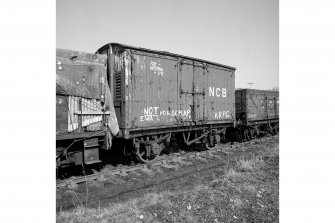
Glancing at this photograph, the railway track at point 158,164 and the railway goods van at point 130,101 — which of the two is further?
the railway goods van at point 130,101

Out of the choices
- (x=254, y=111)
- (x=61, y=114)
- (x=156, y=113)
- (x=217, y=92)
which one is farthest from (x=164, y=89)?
(x=254, y=111)

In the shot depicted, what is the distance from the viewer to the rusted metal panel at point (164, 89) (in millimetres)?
6820

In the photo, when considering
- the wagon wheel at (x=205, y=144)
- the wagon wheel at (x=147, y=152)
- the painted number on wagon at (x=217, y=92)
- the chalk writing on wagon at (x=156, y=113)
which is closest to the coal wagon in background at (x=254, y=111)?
the painted number on wagon at (x=217, y=92)

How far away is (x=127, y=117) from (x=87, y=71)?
1.85 meters

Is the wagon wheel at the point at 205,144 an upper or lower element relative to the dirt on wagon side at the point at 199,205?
upper

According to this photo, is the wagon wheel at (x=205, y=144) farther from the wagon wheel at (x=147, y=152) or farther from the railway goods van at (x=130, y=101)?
the wagon wheel at (x=147, y=152)

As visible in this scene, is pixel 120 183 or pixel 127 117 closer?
pixel 120 183

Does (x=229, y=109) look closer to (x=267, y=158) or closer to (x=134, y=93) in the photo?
(x=267, y=158)

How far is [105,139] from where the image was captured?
6277mm

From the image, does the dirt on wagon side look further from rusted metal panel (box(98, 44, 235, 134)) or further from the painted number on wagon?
the painted number on wagon

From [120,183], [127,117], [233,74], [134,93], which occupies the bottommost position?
[120,183]

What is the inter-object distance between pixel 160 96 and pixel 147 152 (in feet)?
7.10

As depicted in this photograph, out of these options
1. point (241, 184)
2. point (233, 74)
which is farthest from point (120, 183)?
point (233, 74)

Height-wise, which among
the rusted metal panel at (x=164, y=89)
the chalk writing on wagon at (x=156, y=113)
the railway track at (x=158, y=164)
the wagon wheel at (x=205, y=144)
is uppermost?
the rusted metal panel at (x=164, y=89)
